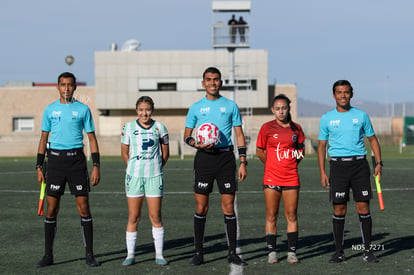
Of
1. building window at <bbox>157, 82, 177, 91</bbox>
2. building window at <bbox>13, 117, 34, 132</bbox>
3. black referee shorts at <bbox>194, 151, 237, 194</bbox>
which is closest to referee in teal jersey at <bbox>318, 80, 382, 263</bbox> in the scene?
black referee shorts at <bbox>194, 151, 237, 194</bbox>

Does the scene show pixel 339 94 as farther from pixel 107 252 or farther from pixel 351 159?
pixel 107 252

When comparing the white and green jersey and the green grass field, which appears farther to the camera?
the white and green jersey

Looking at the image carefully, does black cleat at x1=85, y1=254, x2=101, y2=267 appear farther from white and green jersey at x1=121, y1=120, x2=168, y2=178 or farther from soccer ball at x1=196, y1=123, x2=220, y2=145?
soccer ball at x1=196, y1=123, x2=220, y2=145

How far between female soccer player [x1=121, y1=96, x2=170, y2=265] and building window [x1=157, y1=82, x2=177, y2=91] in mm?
48320

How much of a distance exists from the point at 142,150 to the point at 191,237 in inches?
101

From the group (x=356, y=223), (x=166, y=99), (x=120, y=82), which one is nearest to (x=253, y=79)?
(x=166, y=99)

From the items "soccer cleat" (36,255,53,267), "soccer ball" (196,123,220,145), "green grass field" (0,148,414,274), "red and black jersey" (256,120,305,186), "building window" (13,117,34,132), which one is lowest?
"green grass field" (0,148,414,274)

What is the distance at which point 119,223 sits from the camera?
38.0 feet

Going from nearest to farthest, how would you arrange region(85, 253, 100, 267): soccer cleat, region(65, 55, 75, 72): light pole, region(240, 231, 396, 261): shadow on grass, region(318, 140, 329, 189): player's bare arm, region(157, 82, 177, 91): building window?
region(85, 253, 100, 267): soccer cleat → region(318, 140, 329, 189): player's bare arm → region(240, 231, 396, 261): shadow on grass → region(65, 55, 75, 72): light pole → region(157, 82, 177, 91): building window

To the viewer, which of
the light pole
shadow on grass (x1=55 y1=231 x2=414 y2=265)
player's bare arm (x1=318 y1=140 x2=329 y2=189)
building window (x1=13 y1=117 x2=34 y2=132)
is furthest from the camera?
building window (x1=13 y1=117 x2=34 y2=132)

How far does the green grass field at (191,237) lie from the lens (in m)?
7.88

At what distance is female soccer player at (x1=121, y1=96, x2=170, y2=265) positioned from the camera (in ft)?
26.3

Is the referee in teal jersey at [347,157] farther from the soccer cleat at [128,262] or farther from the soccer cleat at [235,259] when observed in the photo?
the soccer cleat at [128,262]

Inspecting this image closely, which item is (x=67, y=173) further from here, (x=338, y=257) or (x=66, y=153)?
(x=338, y=257)
